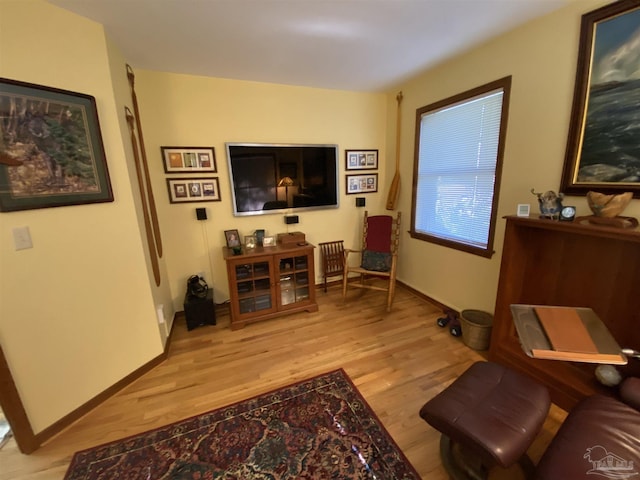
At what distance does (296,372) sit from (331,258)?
163 centimetres

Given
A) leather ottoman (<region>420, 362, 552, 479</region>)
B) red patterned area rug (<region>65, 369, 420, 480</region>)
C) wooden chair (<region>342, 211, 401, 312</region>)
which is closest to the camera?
leather ottoman (<region>420, 362, 552, 479</region>)

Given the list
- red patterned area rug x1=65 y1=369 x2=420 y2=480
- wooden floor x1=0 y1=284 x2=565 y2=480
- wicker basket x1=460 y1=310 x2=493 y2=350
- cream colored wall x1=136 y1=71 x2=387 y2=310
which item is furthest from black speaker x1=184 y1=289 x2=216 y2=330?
wicker basket x1=460 y1=310 x2=493 y2=350

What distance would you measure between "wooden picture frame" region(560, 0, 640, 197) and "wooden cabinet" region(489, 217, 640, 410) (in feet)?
1.17

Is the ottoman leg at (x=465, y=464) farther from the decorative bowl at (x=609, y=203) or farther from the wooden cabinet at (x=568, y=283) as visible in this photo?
the decorative bowl at (x=609, y=203)

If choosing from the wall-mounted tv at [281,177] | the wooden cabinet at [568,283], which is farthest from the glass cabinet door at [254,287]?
the wooden cabinet at [568,283]

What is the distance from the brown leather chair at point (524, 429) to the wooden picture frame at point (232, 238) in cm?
226

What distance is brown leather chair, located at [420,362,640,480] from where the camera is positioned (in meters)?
0.91

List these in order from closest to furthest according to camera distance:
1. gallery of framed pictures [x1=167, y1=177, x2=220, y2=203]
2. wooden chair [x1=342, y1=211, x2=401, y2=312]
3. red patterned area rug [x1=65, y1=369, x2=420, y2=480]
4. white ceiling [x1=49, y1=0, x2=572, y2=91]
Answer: red patterned area rug [x1=65, y1=369, x2=420, y2=480], white ceiling [x1=49, y1=0, x2=572, y2=91], gallery of framed pictures [x1=167, y1=177, x2=220, y2=203], wooden chair [x1=342, y1=211, x2=401, y2=312]

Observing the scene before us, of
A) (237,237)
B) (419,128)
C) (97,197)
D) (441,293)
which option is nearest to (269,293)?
(237,237)

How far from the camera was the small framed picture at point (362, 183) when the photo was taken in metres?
3.37

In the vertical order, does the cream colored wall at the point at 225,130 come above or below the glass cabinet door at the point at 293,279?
above

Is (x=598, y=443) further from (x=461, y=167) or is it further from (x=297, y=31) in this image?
(x=297, y=31)

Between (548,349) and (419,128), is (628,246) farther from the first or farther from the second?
(419,128)

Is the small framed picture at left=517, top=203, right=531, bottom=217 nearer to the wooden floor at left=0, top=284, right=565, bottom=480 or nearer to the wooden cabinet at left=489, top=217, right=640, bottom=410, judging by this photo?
the wooden cabinet at left=489, top=217, right=640, bottom=410
